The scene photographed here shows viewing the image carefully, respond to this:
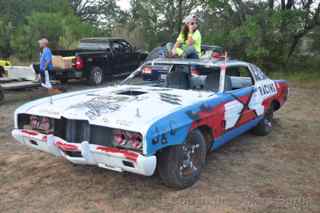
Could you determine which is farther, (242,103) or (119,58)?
(119,58)

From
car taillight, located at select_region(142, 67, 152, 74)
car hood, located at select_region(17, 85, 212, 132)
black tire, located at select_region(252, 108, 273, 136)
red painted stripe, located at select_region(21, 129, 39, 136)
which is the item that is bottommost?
black tire, located at select_region(252, 108, 273, 136)

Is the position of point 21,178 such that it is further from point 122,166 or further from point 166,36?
point 166,36

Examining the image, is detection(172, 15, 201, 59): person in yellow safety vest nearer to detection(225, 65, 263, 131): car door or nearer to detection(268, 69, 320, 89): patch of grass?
detection(225, 65, 263, 131): car door

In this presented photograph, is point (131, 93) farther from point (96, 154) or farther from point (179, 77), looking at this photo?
point (96, 154)

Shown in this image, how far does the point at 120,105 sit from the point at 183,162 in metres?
0.98

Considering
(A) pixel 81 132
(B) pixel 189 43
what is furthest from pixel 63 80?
(A) pixel 81 132

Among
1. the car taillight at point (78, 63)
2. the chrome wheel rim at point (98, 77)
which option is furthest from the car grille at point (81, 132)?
the chrome wheel rim at point (98, 77)

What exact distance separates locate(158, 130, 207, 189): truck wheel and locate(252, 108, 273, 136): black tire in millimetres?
2346

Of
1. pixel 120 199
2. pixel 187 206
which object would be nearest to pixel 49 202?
pixel 120 199

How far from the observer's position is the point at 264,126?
6.89 meters

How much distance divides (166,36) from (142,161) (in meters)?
21.2

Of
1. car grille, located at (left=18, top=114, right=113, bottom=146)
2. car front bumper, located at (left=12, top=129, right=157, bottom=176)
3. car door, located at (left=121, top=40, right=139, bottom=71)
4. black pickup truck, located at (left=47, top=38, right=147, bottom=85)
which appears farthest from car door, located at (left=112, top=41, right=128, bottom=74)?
car grille, located at (left=18, top=114, right=113, bottom=146)

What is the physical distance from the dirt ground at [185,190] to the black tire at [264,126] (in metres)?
0.35

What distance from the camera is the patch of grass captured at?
14327mm
